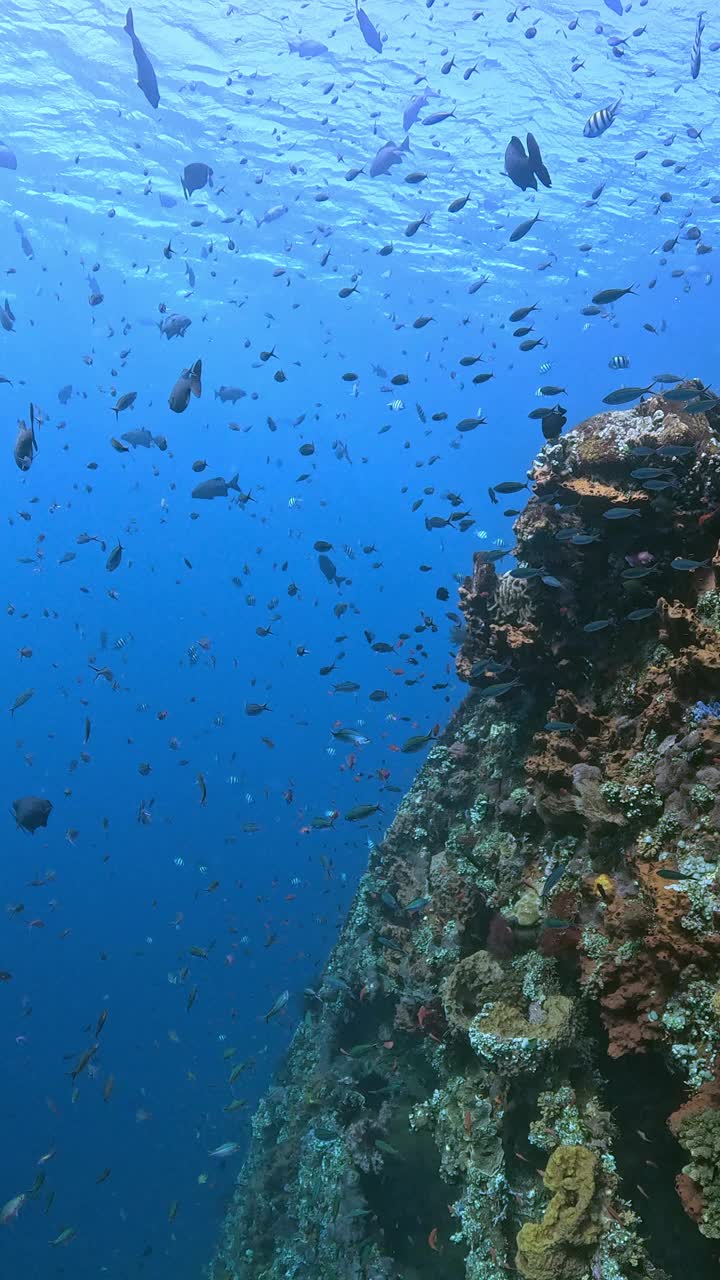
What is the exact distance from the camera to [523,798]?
22.5 feet

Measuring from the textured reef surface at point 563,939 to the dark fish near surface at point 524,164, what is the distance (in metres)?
3.57

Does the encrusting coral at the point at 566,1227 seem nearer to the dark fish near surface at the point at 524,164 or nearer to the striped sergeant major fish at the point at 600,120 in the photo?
the dark fish near surface at the point at 524,164

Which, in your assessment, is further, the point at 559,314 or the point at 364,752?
the point at 364,752

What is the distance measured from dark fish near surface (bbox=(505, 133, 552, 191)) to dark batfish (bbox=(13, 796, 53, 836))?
9.48 metres

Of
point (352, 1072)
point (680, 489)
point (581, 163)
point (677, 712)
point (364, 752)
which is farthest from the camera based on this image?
point (364, 752)

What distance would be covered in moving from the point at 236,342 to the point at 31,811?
61.4m

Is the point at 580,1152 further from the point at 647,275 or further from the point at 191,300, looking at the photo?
the point at 191,300

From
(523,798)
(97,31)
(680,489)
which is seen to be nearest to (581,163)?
(97,31)

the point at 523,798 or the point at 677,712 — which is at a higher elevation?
the point at 523,798

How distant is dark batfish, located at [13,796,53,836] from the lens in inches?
316

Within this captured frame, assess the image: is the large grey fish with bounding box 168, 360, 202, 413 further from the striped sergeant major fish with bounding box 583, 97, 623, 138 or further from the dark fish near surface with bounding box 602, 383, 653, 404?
the striped sergeant major fish with bounding box 583, 97, 623, 138

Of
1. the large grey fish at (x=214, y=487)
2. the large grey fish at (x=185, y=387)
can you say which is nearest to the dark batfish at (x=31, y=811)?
the large grey fish at (x=185, y=387)

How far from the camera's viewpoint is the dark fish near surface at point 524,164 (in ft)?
26.7

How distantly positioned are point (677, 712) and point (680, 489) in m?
2.22
